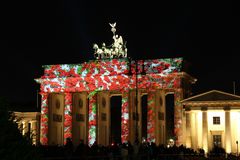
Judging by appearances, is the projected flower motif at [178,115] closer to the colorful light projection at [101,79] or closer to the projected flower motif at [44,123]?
the colorful light projection at [101,79]

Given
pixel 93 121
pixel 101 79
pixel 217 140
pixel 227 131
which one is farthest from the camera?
pixel 93 121

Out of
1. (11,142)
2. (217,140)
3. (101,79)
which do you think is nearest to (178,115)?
(217,140)

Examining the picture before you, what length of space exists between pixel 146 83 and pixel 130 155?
41538 mm

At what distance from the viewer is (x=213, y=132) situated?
237 feet

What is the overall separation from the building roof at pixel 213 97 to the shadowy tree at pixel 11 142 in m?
59.9

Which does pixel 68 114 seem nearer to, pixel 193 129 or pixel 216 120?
pixel 193 129

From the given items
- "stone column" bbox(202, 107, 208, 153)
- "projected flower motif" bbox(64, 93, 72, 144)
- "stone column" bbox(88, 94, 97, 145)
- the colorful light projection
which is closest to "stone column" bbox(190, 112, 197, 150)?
"stone column" bbox(202, 107, 208, 153)

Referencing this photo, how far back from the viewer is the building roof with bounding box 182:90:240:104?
68062 millimetres

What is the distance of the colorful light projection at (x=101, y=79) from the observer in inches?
2864

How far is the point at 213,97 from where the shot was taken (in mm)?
68812

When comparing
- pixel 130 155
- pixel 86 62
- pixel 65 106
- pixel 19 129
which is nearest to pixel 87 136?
pixel 65 106

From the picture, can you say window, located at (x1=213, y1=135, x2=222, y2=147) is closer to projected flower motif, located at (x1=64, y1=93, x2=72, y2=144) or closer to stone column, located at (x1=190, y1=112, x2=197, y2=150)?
stone column, located at (x1=190, y1=112, x2=197, y2=150)

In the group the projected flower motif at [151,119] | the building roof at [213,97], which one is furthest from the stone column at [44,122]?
the building roof at [213,97]

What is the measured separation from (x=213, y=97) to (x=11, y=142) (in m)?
60.7
